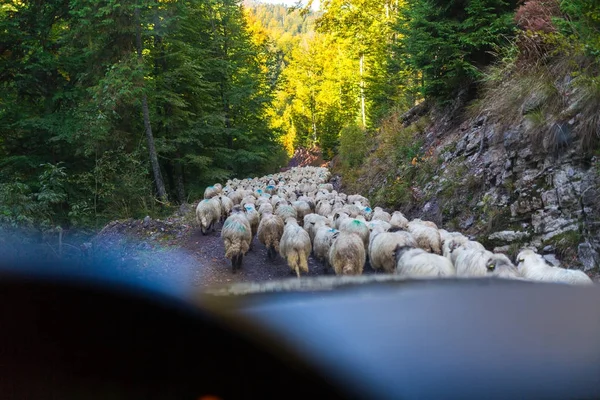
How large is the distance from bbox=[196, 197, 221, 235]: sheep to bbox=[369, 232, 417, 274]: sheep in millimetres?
4919

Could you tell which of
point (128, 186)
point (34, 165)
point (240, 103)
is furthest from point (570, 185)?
point (240, 103)

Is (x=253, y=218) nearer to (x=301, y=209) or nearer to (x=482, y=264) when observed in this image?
(x=301, y=209)

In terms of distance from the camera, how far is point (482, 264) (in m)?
4.84

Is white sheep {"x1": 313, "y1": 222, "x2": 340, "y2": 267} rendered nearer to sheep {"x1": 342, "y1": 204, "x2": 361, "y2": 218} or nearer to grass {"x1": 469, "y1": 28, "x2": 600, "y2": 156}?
sheep {"x1": 342, "y1": 204, "x2": 361, "y2": 218}

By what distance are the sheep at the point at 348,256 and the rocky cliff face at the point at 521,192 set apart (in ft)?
8.93

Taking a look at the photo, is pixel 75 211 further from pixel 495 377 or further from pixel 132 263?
pixel 495 377

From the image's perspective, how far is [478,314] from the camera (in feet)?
5.20

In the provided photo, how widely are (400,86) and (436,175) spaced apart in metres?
13.7

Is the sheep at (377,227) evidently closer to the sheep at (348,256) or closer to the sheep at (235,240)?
the sheep at (348,256)

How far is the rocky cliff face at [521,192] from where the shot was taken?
241 inches

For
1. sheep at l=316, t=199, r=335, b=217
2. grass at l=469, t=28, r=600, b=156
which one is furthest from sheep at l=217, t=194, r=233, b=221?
grass at l=469, t=28, r=600, b=156

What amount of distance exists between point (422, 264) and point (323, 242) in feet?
→ 9.65

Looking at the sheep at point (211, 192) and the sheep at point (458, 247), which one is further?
the sheep at point (211, 192)

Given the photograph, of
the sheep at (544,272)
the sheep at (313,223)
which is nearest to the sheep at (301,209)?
the sheep at (313,223)
